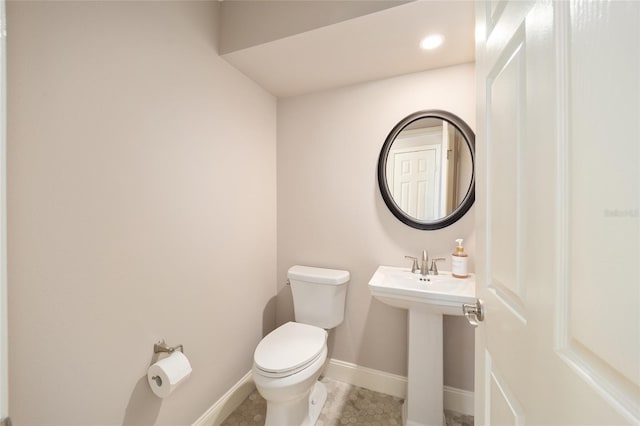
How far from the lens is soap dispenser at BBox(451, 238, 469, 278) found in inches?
61.4

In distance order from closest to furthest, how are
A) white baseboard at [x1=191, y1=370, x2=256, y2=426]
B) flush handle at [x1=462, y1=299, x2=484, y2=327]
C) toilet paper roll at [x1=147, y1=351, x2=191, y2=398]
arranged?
flush handle at [x1=462, y1=299, x2=484, y2=327]
toilet paper roll at [x1=147, y1=351, x2=191, y2=398]
white baseboard at [x1=191, y1=370, x2=256, y2=426]

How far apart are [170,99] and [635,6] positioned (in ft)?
4.88

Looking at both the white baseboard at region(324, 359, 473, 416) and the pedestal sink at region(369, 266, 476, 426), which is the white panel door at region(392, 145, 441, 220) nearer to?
the pedestal sink at region(369, 266, 476, 426)

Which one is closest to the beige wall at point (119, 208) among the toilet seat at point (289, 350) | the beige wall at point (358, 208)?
the toilet seat at point (289, 350)

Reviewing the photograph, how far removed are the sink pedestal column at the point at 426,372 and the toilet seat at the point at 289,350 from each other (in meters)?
0.55

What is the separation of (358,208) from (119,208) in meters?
1.39

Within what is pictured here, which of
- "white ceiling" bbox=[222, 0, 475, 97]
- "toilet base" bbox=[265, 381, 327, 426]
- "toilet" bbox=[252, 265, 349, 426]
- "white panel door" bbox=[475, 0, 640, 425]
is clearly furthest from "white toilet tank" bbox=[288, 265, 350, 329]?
"white ceiling" bbox=[222, 0, 475, 97]

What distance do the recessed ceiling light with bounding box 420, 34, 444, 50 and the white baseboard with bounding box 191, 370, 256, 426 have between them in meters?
2.36

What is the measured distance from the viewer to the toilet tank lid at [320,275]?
1.77m

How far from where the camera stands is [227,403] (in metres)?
1.59

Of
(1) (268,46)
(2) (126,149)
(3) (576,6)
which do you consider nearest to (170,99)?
(2) (126,149)

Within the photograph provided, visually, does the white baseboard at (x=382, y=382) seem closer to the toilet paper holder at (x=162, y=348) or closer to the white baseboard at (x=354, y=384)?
the white baseboard at (x=354, y=384)

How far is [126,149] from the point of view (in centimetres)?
108

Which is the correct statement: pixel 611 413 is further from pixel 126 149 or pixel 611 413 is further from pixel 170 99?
pixel 170 99
